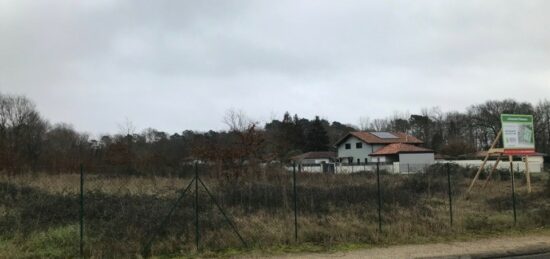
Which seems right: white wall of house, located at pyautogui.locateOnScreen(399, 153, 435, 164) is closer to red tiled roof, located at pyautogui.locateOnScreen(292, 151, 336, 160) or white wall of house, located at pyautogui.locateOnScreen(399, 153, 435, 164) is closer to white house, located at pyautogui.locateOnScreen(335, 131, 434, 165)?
white house, located at pyautogui.locateOnScreen(335, 131, 434, 165)

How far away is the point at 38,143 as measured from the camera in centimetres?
7725

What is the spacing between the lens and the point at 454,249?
42.5 ft

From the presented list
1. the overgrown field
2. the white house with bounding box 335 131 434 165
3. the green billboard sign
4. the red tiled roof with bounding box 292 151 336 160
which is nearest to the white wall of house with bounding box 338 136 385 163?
the white house with bounding box 335 131 434 165

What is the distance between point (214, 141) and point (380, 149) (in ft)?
159

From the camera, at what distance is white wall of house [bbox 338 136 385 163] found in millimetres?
86688

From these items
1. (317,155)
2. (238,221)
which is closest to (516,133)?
(238,221)

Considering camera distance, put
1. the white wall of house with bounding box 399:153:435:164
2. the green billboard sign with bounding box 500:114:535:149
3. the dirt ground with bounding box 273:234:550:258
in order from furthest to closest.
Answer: the white wall of house with bounding box 399:153:435:164 → the green billboard sign with bounding box 500:114:535:149 → the dirt ground with bounding box 273:234:550:258

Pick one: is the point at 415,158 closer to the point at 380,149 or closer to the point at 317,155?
the point at 380,149

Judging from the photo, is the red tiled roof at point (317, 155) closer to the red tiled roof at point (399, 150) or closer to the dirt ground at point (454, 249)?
the red tiled roof at point (399, 150)

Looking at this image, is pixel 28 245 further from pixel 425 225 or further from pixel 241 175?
pixel 241 175

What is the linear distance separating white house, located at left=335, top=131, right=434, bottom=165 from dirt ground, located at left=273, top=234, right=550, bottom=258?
59.7 meters

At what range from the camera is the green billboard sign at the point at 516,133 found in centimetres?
2138

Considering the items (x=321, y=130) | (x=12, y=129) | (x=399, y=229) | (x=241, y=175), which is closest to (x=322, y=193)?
(x=399, y=229)

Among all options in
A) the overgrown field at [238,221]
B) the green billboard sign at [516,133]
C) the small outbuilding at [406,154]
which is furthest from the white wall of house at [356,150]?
the overgrown field at [238,221]
